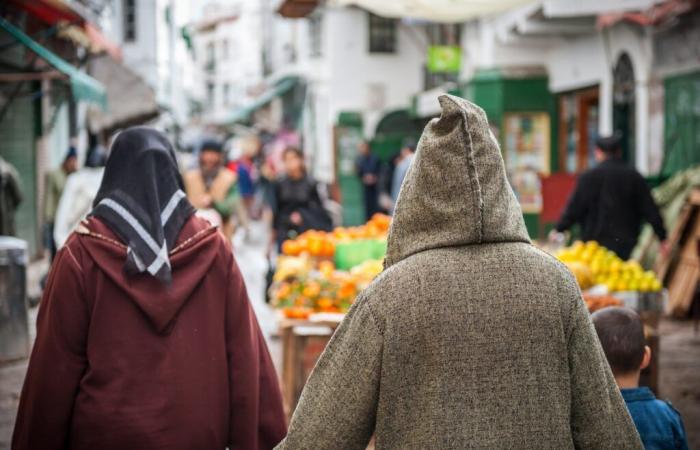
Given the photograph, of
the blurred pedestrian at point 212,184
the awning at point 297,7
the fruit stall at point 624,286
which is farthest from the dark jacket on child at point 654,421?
the awning at point 297,7

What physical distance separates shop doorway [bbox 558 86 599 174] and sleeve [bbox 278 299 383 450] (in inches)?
640

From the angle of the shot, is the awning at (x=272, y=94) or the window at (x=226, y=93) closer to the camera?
the awning at (x=272, y=94)

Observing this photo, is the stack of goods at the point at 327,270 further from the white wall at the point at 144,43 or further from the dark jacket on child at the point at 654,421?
the white wall at the point at 144,43

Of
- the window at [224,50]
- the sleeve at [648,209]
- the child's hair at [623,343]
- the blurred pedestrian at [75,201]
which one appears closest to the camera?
the child's hair at [623,343]

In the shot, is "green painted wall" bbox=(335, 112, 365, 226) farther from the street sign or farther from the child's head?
the child's head

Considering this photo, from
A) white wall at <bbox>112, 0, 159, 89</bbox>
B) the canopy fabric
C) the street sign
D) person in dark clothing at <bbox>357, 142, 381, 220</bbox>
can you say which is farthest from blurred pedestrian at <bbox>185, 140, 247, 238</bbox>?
white wall at <bbox>112, 0, 159, 89</bbox>

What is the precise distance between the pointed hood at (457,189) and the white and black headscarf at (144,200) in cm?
128

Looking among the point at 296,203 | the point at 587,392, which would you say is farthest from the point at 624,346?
the point at 296,203

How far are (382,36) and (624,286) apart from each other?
2634cm

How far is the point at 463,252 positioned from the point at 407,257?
14 cm

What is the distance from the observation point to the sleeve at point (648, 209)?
9016 mm

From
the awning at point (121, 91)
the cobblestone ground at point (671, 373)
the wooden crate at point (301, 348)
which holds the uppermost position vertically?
the awning at point (121, 91)

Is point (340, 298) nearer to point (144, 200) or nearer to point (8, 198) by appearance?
point (144, 200)

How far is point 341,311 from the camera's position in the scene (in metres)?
7.34
